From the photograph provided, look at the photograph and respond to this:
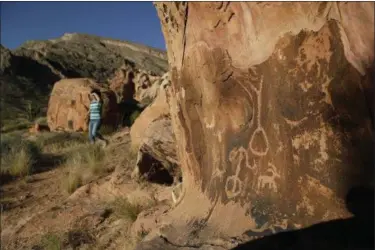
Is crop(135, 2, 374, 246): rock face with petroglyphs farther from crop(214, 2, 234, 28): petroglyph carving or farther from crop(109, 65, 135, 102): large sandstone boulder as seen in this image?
crop(109, 65, 135, 102): large sandstone boulder

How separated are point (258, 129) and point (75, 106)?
453 inches

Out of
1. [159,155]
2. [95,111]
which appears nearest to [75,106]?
[95,111]

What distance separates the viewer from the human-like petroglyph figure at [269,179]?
2678 mm

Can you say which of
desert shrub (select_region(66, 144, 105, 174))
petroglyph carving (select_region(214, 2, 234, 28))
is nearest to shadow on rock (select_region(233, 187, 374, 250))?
petroglyph carving (select_region(214, 2, 234, 28))

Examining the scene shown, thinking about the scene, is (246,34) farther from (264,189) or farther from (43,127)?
(43,127)

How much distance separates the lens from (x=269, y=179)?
271 cm

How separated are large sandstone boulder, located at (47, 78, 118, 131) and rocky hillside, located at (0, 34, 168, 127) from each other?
10114 millimetres

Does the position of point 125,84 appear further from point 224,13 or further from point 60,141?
point 224,13

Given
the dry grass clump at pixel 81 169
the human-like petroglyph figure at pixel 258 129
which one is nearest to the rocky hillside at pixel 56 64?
the dry grass clump at pixel 81 169

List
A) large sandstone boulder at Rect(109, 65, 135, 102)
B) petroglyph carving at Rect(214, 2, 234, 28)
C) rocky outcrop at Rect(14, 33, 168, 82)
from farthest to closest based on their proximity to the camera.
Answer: rocky outcrop at Rect(14, 33, 168, 82)
large sandstone boulder at Rect(109, 65, 135, 102)
petroglyph carving at Rect(214, 2, 234, 28)

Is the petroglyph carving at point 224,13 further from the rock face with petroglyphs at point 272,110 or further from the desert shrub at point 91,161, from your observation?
the desert shrub at point 91,161

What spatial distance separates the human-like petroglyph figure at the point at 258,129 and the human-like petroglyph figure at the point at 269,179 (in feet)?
0.34

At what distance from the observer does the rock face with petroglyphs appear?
237cm

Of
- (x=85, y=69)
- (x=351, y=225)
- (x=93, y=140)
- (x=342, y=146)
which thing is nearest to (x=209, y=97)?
(x=342, y=146)
